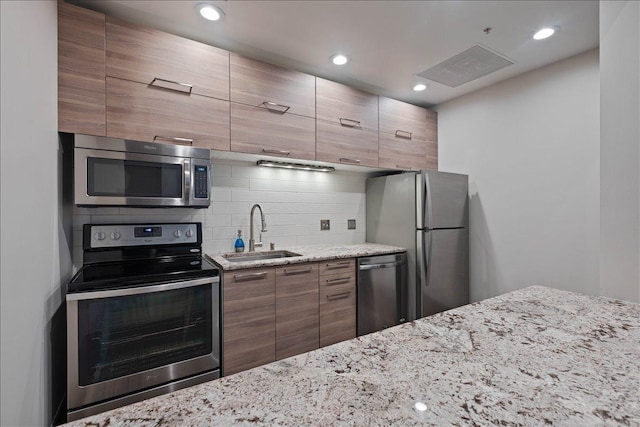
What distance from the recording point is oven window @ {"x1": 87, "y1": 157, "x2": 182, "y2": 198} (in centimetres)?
171

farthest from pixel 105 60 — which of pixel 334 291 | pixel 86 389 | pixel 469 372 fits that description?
pixel 469 372

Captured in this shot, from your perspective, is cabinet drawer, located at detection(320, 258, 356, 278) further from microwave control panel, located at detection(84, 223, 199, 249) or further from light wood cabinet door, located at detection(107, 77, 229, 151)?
light wood cabinet door, located at detection(107, 77, 229, 151)

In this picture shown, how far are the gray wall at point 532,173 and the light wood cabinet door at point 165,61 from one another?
2.52 meters

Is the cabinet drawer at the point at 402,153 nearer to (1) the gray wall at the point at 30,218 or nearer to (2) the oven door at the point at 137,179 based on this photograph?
(2) the oven door at the point at 137,179

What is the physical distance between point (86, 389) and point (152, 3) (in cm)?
217

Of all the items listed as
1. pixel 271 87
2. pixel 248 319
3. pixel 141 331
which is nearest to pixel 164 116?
pixel 271 87

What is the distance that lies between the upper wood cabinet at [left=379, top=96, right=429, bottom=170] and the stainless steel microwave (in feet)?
5.66

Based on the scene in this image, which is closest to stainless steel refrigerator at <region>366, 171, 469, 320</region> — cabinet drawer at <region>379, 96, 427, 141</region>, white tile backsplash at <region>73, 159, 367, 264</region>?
white tile backsplash at <region>73, 159, 367, 264</region>

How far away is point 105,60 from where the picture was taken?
1719 mm

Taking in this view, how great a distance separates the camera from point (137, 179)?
183cm

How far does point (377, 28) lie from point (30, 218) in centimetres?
220

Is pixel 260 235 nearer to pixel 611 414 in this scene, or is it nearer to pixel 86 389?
pixel 86 389

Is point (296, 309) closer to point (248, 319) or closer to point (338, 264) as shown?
point (248, 319)

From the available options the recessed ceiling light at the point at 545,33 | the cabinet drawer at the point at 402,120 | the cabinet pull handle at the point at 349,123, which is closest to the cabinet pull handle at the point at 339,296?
the cabinet pull handle at the point at 349,123
